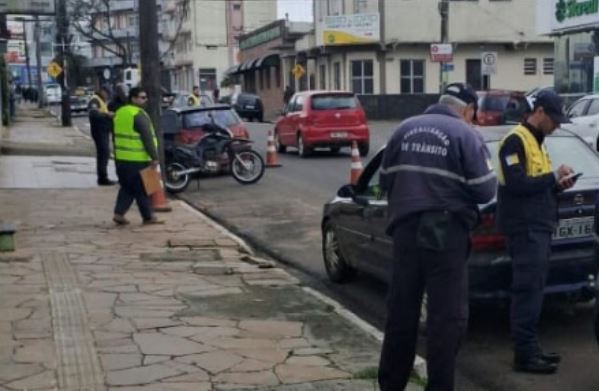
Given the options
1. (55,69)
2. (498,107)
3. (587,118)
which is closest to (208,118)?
(587,118)

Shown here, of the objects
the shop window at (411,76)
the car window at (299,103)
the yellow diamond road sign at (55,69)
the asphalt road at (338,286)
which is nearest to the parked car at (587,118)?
the asphalt road at (338,286)

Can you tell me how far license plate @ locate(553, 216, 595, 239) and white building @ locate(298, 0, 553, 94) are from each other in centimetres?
3710

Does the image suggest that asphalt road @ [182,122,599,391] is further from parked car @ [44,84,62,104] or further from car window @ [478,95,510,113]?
parked car @ [44,84,62,104]

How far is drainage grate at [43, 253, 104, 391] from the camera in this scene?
18.9 feet

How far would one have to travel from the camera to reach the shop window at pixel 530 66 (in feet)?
155

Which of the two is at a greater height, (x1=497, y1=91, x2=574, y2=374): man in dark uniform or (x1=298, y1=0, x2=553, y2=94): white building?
(x1=298, y1=0, x2=553, y2=94): white building

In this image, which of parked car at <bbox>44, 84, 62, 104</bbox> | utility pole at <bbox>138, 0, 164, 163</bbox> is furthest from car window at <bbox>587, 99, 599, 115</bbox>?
parked car at <bbox>44, 84, 62, 104</bbox>

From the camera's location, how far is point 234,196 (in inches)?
649

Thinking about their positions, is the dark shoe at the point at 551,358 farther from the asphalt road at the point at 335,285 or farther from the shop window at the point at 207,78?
the shop window at the point at 207,78

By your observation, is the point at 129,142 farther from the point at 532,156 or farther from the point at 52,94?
the point at 52,94

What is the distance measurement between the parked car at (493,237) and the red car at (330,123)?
1412 cm

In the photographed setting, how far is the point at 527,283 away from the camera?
6062mm

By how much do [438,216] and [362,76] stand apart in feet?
140

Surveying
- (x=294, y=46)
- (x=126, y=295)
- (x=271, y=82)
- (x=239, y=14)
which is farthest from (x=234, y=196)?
(x=239, y=14)
